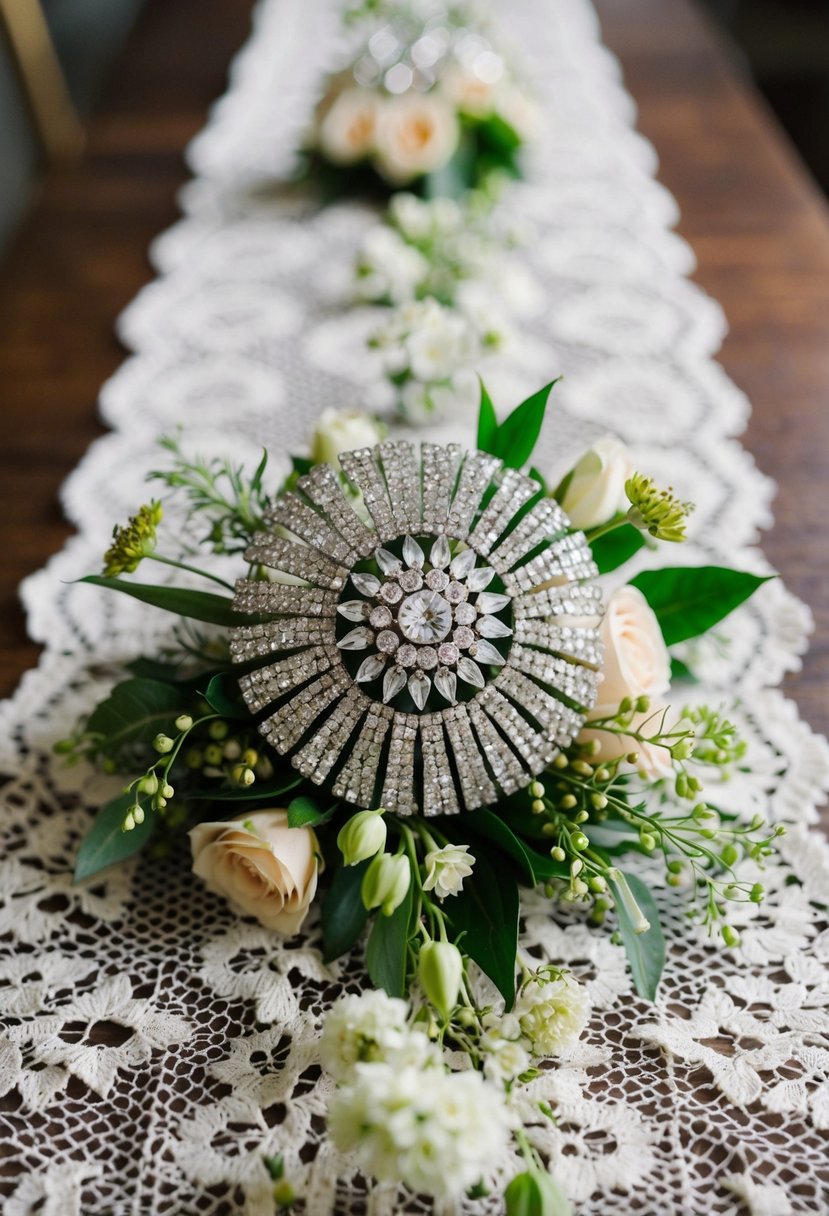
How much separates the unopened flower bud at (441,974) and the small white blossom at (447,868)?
0.12 feet

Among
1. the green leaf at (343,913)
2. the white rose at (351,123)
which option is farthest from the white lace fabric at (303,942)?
the white rose at (351,123)

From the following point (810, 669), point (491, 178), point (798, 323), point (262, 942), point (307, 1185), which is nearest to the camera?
point (307, 1185)

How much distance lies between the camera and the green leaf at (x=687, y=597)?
69 cm

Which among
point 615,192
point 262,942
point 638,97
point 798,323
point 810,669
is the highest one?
point 638,97

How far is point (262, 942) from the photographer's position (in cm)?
65

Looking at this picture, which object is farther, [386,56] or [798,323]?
[386,56]

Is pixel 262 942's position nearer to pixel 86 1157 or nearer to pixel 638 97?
pixel 86 1157

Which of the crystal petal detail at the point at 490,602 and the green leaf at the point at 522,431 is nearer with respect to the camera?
the crystal petal detail at the point at 490,602

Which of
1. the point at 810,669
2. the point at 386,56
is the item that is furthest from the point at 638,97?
the point at 810,669

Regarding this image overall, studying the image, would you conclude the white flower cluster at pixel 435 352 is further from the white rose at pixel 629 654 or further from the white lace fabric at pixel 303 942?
the white rose at pixel 629 654

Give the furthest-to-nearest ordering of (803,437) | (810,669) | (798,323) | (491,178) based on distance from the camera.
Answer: (491,178), (798,323), (803,437), (810,669)

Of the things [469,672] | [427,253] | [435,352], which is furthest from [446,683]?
[427,253]

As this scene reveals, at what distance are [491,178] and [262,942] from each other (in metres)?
1.02

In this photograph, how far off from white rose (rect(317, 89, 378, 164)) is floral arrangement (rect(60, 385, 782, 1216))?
0.82 metres
